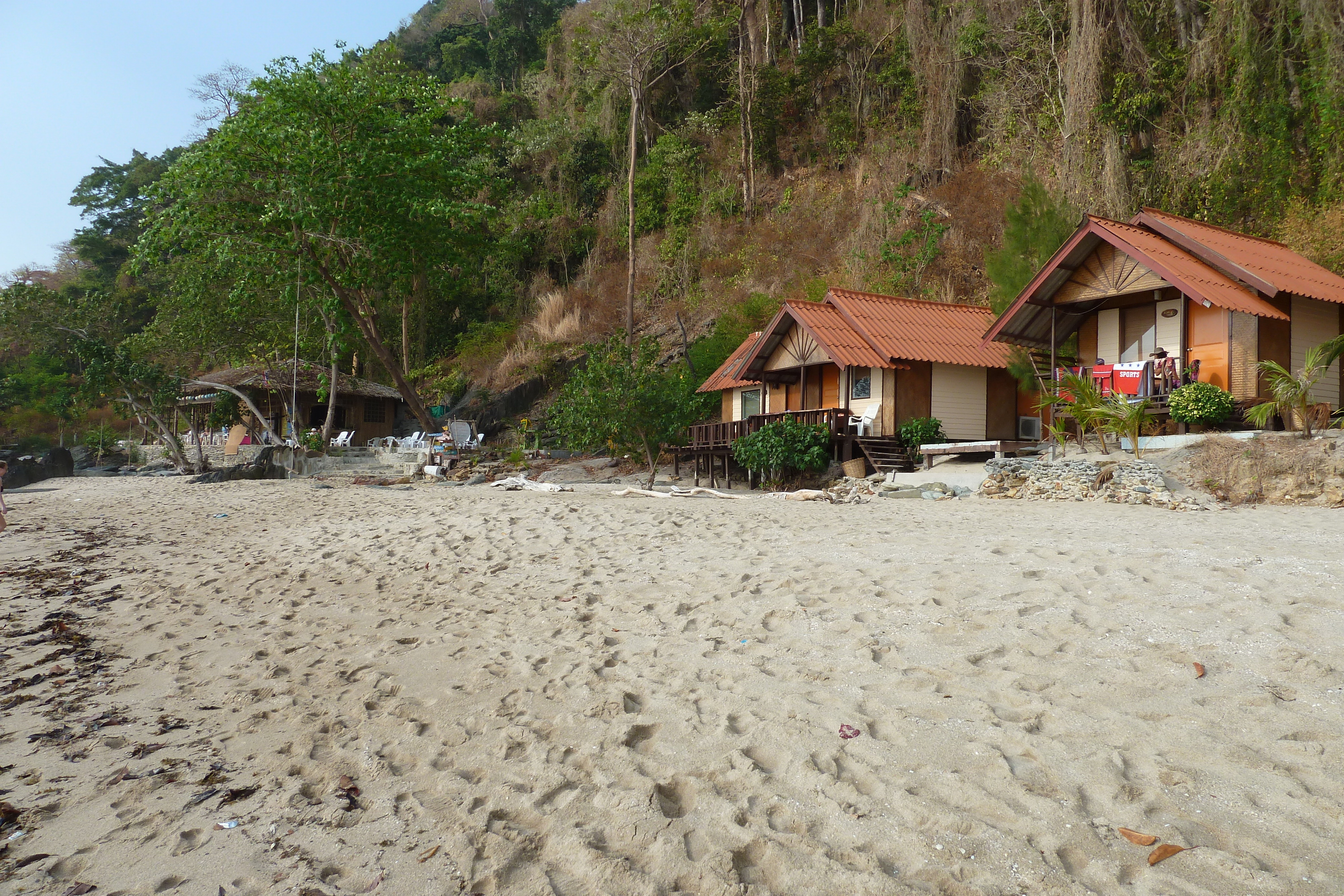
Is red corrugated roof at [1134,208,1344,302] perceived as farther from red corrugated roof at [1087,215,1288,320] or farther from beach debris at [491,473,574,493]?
beach debris at [491,473,574,493]

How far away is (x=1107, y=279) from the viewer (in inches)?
545

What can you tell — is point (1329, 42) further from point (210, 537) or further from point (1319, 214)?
point (210, 537)

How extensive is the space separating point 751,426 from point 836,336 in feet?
9.53

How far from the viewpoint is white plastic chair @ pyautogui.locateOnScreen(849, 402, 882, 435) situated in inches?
639

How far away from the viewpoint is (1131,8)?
17.6m

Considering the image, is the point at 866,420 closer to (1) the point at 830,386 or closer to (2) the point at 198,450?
(1) the point at 830,386

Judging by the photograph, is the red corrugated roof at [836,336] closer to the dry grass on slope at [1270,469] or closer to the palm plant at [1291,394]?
the palm plant at [1291,394]

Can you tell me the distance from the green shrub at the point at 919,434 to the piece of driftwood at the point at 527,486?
6.86 meters

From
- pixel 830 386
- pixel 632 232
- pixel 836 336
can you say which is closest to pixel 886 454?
pixel 836 336

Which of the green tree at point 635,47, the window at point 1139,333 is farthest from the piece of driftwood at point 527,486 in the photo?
the window at point 1139,333

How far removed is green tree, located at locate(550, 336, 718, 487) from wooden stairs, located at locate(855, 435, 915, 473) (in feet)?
14.5

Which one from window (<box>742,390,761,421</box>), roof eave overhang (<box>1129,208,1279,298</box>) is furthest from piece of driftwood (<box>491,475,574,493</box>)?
roof eave overhang (<box>1129,208,1279,298</box>)

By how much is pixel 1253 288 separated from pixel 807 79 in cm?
2143

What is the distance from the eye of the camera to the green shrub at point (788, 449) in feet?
51.9
